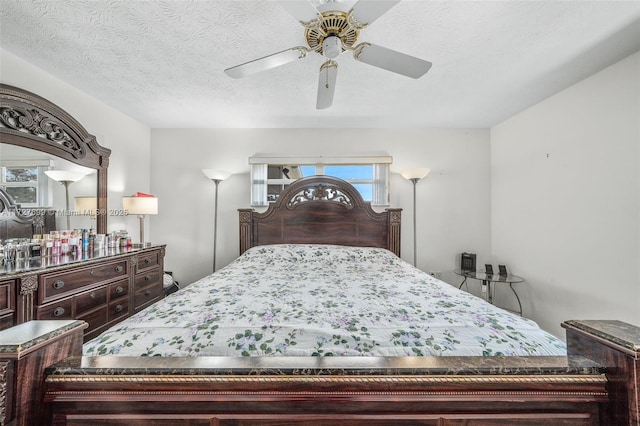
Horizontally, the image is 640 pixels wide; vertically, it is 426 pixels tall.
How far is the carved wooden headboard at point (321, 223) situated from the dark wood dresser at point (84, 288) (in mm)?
1063

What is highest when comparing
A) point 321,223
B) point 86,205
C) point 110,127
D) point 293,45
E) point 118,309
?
point 293,45

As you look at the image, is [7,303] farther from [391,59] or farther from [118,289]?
[391,59]

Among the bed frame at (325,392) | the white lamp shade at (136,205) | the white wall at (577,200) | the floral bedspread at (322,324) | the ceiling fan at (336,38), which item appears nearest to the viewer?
the bed frame at (325,392)

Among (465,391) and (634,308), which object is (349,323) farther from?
(634,308)

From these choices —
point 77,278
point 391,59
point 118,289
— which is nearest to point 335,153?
point 391,59

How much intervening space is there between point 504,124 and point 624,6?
1793mm

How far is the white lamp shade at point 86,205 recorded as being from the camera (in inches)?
95.4

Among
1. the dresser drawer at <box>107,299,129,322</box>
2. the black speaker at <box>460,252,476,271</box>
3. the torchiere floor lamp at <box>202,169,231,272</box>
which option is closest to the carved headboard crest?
the torchiere floor lamp at <box>202,169,231,272</box>

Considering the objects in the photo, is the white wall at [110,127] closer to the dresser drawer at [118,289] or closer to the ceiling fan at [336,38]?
the dresser drawer at [118,289]

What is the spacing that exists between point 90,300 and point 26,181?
1.08 m

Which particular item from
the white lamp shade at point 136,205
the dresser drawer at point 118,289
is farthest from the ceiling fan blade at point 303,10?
the white lamp shade at point 136,205

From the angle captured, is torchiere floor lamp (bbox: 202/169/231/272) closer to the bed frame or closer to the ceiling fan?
the ceiling fan

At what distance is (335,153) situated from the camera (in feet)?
11.1

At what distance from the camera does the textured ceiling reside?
4.83 ft
